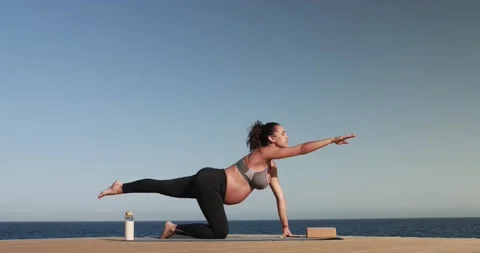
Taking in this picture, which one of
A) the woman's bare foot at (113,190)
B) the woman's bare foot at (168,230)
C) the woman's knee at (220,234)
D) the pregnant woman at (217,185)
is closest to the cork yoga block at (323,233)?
the pregnant woman at (217,185)

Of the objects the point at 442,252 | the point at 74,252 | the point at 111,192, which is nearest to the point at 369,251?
the point at 442,252

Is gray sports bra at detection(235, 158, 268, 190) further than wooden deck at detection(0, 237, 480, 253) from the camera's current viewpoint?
Yes

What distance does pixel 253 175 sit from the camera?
8.42 metres

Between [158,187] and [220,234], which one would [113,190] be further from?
[220,234]

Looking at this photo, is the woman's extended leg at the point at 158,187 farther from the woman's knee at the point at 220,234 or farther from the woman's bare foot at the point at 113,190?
the woman's knee at the point at 220,234

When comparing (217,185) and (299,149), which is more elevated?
(299,149)

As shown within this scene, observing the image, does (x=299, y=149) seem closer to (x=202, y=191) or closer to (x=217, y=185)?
(x=217, y=185)

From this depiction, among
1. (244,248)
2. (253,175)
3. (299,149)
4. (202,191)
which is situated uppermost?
(299,149)

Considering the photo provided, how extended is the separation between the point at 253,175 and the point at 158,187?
126 cm

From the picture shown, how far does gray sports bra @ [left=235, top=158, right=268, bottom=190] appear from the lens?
8430mm

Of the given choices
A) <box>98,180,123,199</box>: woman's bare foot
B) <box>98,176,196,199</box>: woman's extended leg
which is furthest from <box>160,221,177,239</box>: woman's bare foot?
<box>98,180,123,199</box>: woman's bare foot

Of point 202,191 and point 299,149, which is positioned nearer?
point 299,149

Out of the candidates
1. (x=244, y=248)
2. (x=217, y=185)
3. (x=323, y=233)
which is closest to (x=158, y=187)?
(x=217, y=185)

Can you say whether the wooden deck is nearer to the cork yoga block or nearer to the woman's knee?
the woman's knee
